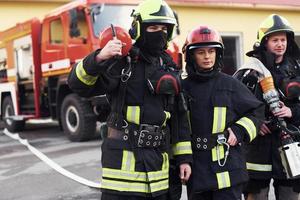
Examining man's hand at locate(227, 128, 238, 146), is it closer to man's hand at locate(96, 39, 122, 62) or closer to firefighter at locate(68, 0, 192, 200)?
firefighter at locate(68, 0, 192, 200)

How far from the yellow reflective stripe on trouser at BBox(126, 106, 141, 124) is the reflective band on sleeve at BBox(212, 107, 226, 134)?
541 millimetres

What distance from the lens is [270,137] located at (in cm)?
332

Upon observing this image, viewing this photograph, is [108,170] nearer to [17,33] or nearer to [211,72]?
A: [211,72]

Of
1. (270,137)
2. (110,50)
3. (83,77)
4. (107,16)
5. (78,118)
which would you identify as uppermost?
(107,16)

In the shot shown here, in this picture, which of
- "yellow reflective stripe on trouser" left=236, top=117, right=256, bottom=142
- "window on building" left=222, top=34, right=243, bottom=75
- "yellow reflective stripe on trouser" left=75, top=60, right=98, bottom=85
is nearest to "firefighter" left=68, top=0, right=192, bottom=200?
"yellow reflective stripe on trouser" left=75, top=60, right=98, bottom=85

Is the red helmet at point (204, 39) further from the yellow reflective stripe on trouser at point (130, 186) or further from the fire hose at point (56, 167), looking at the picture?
the fire hose at point (56, 167)

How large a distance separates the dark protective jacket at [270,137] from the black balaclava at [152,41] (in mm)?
893

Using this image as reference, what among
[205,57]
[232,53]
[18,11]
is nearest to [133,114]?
[205,57]

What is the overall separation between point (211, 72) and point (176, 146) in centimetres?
53

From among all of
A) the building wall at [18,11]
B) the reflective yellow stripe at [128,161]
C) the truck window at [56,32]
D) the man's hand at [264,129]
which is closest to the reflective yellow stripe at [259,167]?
the man's hand at [264,129]

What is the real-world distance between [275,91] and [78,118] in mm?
5569

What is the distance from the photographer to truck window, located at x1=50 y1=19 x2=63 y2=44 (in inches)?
353

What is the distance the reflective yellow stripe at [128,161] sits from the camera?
8.52 ft

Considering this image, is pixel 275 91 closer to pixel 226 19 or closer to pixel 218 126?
pixel 218 126
